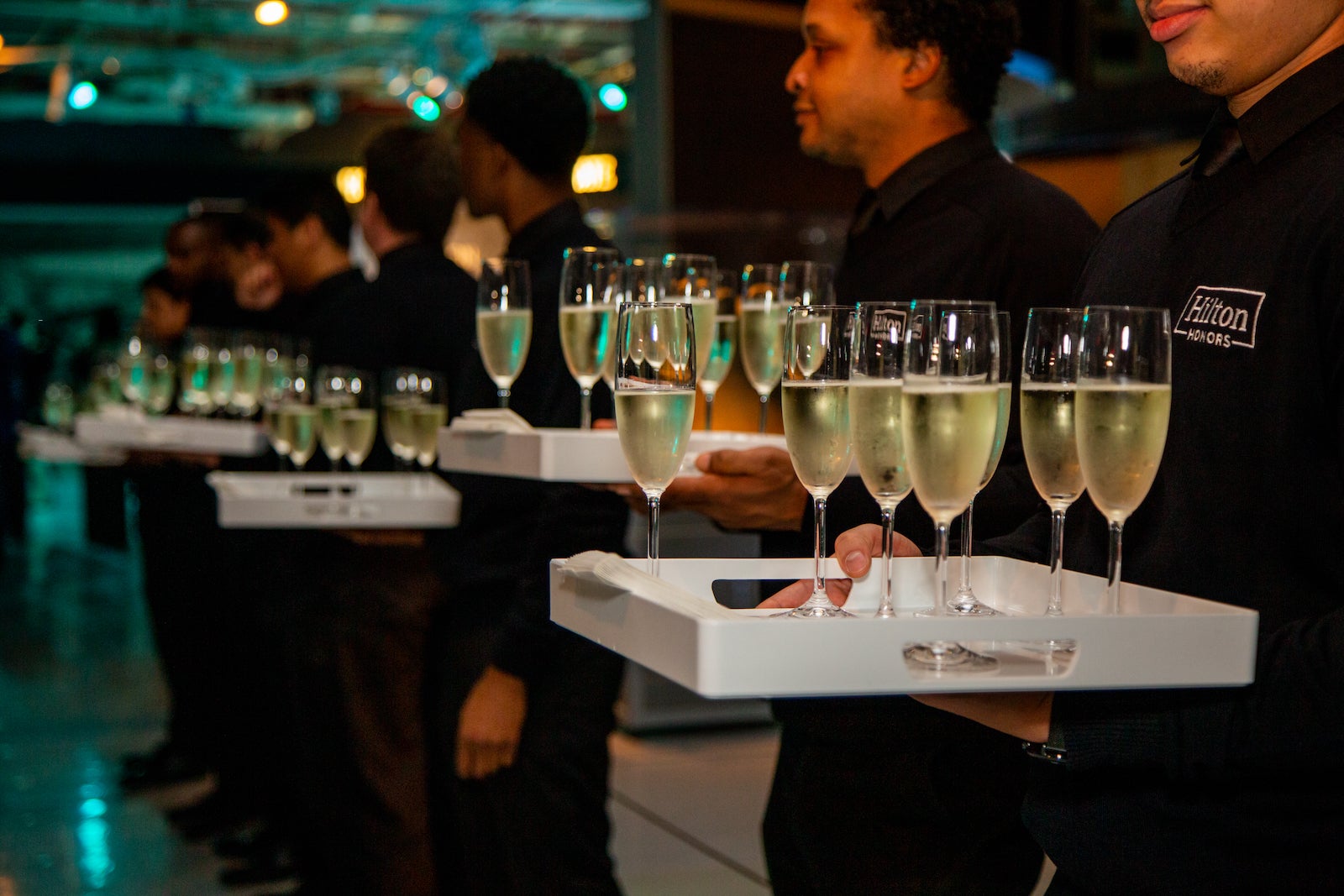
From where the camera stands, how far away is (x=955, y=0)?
2.26m

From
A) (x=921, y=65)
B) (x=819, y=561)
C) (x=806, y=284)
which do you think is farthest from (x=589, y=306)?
(x=819, y=561)

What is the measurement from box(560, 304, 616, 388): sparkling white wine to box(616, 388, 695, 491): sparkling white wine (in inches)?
25.7

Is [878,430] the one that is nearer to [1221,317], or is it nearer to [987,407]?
[987,407]

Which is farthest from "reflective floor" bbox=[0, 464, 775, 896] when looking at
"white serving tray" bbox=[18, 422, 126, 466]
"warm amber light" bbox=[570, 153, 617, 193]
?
"warm amber light" bbox=[570, 153, 617, 193]

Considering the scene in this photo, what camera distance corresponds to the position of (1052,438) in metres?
1.23

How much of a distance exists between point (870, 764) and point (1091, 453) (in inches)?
37.7

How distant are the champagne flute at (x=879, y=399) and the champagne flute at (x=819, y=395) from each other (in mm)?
95

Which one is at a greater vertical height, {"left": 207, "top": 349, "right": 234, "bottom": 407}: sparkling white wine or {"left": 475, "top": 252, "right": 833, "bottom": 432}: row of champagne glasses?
{"left": 475, "top": 252, "right": 833, "bottom": 432}: row of champagne glasses

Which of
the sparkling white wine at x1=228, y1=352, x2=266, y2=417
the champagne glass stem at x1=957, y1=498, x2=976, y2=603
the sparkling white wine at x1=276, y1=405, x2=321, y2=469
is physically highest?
the sparkling white wine at x1=228, y1=352, x2=266, y2=417

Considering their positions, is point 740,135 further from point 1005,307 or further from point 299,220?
point 1005,307

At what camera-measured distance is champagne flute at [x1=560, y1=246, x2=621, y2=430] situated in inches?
84.2

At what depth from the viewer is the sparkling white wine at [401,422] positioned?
300 cm

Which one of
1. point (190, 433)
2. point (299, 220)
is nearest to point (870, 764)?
point (190, 433)

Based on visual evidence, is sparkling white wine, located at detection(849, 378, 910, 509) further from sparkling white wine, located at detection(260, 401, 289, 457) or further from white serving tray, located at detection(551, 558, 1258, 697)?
sparkling white wine, located at detection(260, 401, 289, 457)
